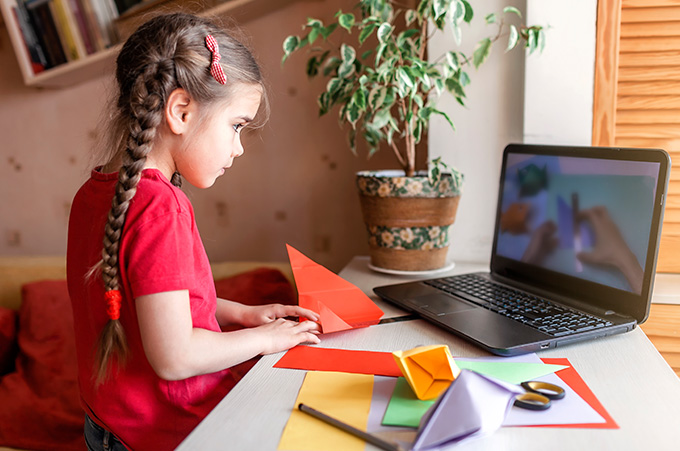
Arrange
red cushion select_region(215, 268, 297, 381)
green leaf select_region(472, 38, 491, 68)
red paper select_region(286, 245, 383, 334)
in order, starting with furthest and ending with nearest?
red cushion select_region(215, 268, 297, 381) → green leaf select_region(472, 38, 491, 68) → red paper select_region(286, 245, 383, 334)

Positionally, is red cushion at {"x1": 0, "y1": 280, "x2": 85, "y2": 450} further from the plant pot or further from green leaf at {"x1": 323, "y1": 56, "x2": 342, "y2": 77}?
green leaf at {"x1": 323, "y1": 56, "x2": 342, "y2": 77}

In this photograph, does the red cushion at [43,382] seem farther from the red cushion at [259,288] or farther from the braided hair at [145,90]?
the braided hair at [145,90]

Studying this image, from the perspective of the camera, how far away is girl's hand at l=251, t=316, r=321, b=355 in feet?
2.68

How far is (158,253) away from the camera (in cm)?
71

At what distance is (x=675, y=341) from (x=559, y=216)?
14.7 inches

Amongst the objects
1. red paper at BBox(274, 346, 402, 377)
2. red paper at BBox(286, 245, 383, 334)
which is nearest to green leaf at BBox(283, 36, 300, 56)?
red paper at BBox(286, 245, 383, 334)

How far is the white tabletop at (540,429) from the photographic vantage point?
1.86ft

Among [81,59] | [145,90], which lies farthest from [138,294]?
[81,59]

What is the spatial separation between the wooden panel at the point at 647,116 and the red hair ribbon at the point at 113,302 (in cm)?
105

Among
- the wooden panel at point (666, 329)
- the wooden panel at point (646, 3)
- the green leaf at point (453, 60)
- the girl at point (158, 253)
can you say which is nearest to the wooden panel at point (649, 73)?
the wooden panel at point (646, 3)

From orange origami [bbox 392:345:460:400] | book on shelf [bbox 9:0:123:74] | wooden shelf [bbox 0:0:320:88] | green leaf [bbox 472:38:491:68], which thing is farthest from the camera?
book on shelf [bbox 9:0:123:74]

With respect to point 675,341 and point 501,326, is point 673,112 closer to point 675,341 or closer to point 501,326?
point 675,341

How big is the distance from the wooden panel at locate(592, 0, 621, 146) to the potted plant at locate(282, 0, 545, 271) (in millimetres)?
136

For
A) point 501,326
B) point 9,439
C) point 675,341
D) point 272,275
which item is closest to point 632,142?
point 675,341
